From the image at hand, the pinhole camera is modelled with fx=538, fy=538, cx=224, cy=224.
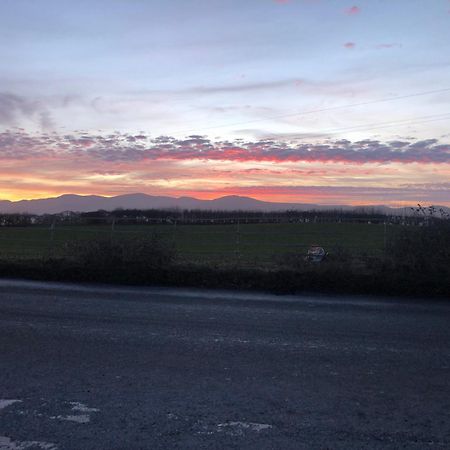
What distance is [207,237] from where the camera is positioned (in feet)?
110

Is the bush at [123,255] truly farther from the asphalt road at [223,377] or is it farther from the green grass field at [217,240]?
the asphalt road at [223,377]

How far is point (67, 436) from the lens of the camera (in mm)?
4238

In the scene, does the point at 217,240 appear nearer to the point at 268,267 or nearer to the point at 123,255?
the point at 268,267

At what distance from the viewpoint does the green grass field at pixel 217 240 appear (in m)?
16.3

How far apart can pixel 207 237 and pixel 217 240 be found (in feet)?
9.74

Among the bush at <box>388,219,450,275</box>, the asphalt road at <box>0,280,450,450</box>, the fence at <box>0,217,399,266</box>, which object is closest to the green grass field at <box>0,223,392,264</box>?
the fence at <box>0,217,399,266</box>

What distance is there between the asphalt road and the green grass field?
6.21 metres

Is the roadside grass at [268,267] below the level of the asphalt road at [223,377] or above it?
Result: above

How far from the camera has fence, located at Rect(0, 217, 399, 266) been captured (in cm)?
1564

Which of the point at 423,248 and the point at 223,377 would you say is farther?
the point at 423,248

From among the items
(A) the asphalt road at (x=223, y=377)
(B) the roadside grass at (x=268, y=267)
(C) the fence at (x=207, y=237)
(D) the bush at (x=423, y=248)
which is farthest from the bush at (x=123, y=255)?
(D) the bush at (x=423, y=248)

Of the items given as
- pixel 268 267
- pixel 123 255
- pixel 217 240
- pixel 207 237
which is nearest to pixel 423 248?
pixel 268 267

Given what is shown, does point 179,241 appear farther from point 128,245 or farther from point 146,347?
point 146,347

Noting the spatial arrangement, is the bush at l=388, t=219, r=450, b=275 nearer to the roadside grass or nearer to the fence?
the roadside grass
